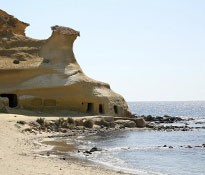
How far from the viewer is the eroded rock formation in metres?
43.0

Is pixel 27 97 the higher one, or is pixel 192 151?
pixel 27 97

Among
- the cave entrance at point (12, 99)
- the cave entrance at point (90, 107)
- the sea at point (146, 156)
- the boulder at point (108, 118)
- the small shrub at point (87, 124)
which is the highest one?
the cave entrance at point (12, 99)

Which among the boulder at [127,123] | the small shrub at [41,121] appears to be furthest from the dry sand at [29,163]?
the boulder at [127,123]

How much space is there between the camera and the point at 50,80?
4362 centimetres

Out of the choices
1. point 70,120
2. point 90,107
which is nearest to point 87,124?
point 70,120

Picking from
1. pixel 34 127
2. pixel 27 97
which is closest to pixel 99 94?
pixel 27 97

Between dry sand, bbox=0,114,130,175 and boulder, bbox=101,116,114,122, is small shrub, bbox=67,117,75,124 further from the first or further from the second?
dry sand, bbox=0,114,130,175

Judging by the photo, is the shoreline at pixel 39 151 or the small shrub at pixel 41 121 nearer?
the shoreline at pixel 39 151

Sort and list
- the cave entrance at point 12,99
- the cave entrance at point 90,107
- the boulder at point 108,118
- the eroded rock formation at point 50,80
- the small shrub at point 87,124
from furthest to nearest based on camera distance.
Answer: the cave entrance at point 90,107 → the cave entrance at point 12,99 → the eroded rock formation at point 50,80 → the boulder at point 108,118 → the small shrub at point 87,124

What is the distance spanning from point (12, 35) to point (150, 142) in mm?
25263

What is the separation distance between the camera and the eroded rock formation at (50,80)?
141 feet

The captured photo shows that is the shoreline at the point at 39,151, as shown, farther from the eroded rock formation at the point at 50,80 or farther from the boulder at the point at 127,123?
the boulder at the point at 127,123

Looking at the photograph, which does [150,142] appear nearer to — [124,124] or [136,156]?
[136,156]

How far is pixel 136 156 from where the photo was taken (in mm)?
24406
